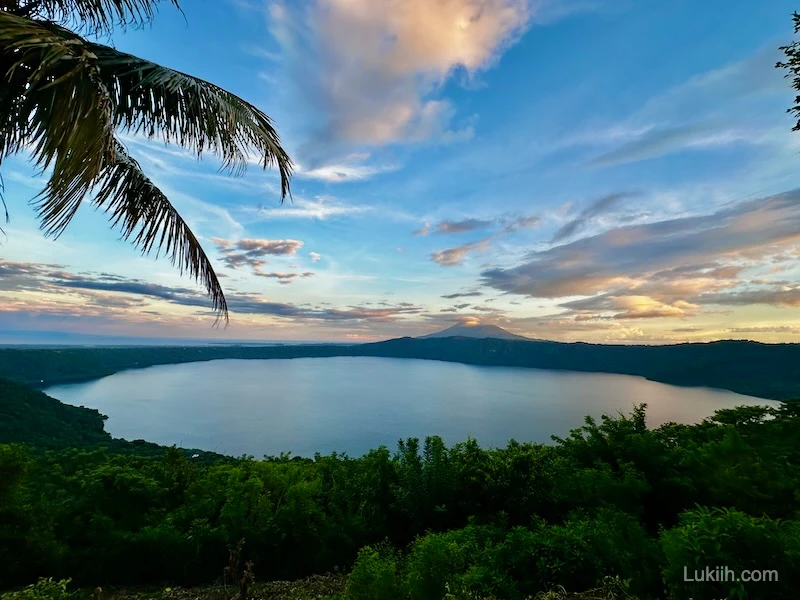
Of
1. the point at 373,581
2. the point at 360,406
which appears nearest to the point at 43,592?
the point at 373,581

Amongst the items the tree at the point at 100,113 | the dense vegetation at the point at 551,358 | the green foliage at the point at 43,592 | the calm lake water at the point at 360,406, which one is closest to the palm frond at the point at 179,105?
the tree at the point at 100,113

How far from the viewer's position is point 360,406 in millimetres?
69562

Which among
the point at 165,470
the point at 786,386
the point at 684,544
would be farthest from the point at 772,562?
the point at 786,386

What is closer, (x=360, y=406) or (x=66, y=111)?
(x=66, y=111)

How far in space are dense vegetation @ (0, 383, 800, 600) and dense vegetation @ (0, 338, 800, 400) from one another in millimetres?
37745

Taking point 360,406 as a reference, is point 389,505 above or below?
above

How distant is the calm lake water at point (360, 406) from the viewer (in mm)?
47469

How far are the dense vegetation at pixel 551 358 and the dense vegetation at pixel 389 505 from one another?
37.7 meters

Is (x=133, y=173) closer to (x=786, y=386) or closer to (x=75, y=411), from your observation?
(x=75, y=411)

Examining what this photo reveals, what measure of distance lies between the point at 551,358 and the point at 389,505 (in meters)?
134

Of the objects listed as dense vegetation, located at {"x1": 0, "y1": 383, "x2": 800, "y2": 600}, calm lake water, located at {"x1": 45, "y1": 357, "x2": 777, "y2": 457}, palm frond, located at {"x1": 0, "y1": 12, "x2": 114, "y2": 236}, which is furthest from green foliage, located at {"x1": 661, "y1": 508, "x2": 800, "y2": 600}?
calm lake water, located at {"x1": 45, "y1": 357, "x2": 777, "y2": 457}

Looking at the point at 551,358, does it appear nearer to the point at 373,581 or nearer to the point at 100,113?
the point at 373,581

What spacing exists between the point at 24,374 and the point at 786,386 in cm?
14831

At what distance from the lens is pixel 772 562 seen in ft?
6.32
